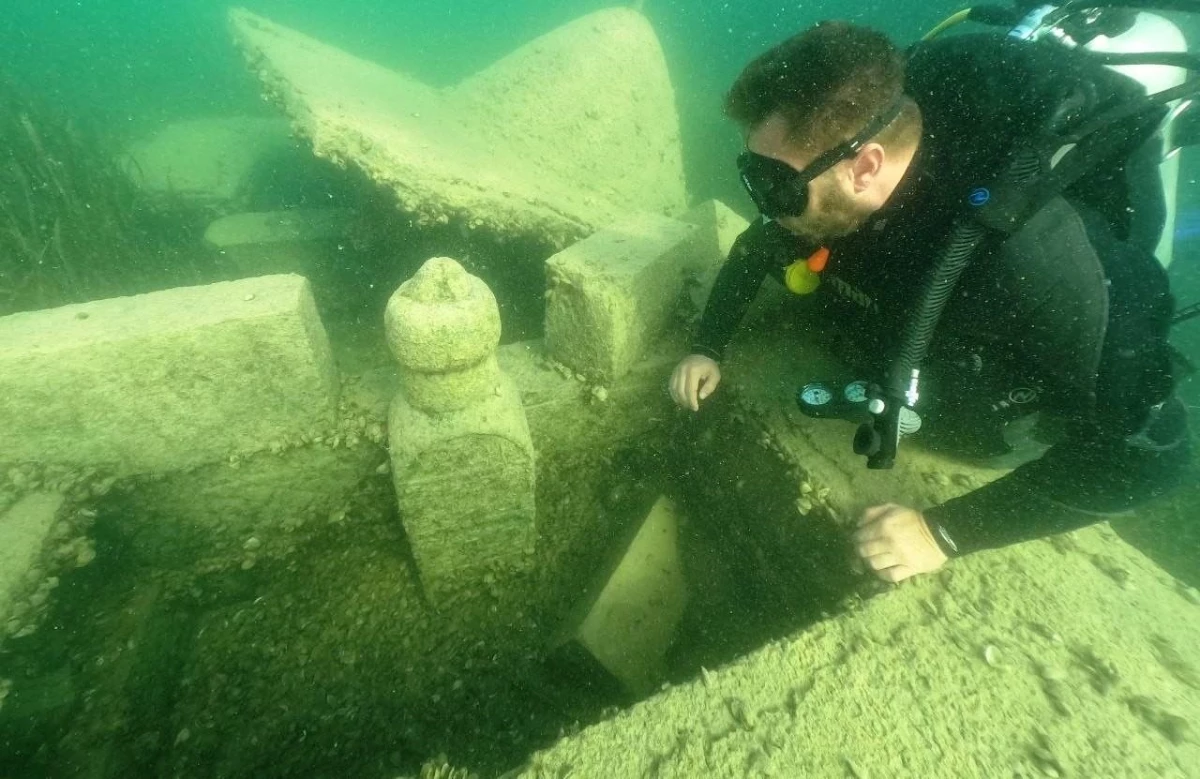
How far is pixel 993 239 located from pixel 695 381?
1314mm

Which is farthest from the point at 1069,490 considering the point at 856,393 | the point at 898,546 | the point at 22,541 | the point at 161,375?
the point at 22,541

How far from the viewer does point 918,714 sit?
1581mm

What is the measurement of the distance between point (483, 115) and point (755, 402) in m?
3.93

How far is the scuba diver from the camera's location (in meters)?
1.65

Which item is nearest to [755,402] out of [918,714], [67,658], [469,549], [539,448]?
[539,448]

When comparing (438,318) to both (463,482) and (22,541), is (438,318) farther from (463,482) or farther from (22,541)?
(22,541)

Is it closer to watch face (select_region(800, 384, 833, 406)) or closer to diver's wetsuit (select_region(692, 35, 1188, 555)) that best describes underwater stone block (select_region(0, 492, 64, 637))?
watch face (select_region(800, 384, 833, 406))

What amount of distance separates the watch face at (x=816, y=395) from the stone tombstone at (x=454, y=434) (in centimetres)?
125

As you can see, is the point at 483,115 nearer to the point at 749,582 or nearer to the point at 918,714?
the point at 749,582

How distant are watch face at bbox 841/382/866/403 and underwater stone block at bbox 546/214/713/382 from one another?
106 centimetres

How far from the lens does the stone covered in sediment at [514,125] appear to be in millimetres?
3445

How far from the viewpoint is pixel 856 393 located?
222 centimetres

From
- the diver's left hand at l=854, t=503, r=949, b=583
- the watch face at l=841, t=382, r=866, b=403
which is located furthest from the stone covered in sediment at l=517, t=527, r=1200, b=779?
the watch face at l=841, t=382, r=866, b=403

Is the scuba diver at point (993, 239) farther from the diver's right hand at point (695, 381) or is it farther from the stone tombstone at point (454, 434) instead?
the stone tombstone at point (454, 434)
